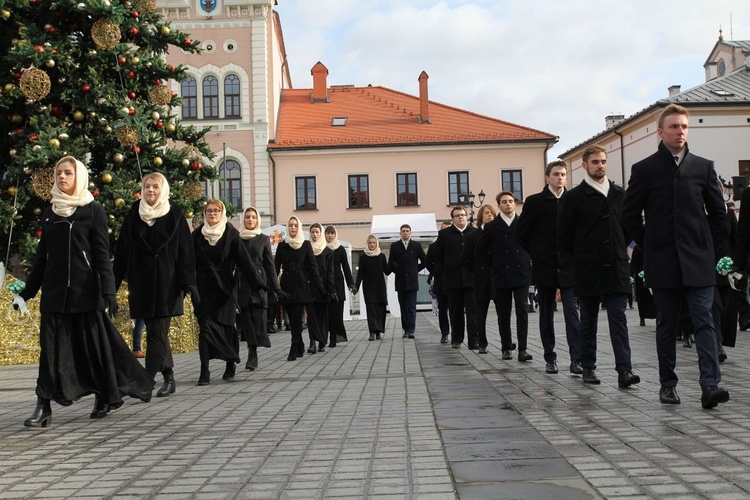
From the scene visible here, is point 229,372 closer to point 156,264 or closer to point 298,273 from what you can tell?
point 156,264

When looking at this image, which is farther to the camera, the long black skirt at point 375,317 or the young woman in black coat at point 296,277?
the long black skirt at point 375,317

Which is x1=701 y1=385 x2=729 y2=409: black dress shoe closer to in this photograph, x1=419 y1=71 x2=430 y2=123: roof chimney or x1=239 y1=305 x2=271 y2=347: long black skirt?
x1=239 y1=305 x2=271 y2=347: long black skirt

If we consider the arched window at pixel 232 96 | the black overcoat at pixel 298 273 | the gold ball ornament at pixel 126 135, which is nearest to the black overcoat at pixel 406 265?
the black overcoat at pixel 298 273

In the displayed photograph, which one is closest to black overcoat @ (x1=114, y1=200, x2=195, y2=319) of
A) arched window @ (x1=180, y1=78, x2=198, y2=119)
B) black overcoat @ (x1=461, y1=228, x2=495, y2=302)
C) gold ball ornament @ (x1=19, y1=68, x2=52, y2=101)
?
black overcoat @ (x1=461, y1=228, x2=495, y2=302)

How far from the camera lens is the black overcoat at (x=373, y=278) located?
754 inches

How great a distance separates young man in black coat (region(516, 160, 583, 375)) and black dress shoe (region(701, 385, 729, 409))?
9.46 ft

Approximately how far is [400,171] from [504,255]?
40583mm

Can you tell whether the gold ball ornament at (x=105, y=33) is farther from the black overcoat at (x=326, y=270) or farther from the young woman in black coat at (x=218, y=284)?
the young woman in black coat at (x=218, y=284)

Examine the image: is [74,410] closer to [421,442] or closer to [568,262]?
[421,442]

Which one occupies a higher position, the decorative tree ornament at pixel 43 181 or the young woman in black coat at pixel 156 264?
the decorative tree ornament at pixel 43 181

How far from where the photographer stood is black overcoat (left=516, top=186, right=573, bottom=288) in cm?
1016

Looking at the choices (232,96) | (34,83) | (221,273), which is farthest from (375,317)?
(232,96)

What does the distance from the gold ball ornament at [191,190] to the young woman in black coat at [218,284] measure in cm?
495

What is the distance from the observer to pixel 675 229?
7.25m
